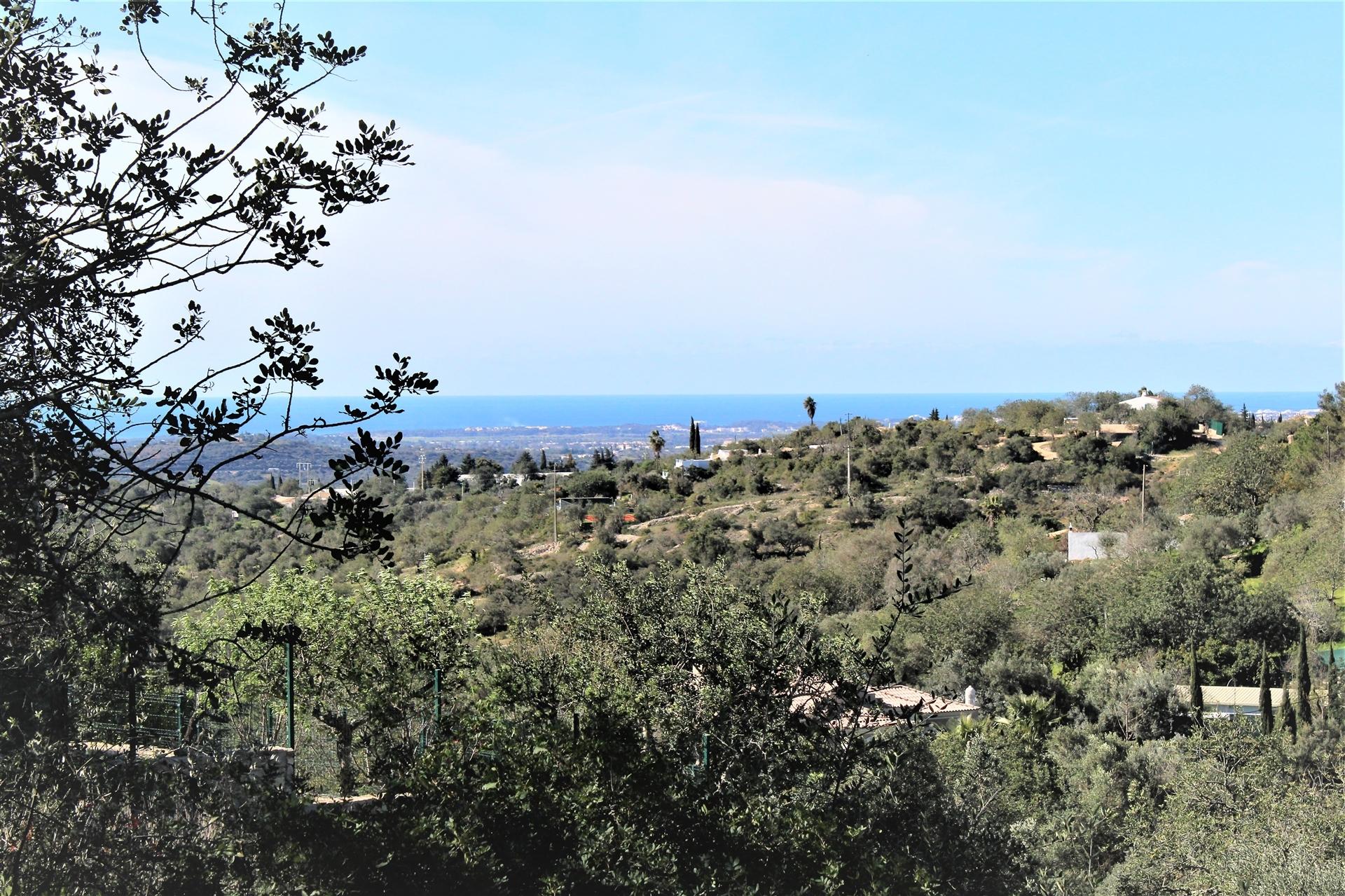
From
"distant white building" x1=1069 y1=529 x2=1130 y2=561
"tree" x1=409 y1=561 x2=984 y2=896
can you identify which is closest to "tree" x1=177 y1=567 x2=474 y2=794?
"tree" x1=409 y1=561 x2=984 y2=896

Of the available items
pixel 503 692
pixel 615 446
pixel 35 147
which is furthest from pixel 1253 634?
pixel 615 446

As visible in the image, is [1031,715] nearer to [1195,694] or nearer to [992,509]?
[1195,694]

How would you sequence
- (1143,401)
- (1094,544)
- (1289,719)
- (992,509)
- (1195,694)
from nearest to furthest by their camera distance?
(1289,719) → (1195,694) → (1094,544) → (992,509) → (1143,401)

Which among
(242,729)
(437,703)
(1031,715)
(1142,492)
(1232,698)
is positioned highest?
(242,729)

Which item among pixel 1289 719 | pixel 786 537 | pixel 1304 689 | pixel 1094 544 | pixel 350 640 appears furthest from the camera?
pixel 786 537

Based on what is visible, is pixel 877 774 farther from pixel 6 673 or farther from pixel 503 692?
pixel 6 673

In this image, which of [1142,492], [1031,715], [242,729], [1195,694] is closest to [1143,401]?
[1142,492]

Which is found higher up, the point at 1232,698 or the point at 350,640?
the point at 350,640

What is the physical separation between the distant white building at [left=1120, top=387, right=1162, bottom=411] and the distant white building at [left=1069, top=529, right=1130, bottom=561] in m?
22.0

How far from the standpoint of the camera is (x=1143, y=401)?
5397 cm

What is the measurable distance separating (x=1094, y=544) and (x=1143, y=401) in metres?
28.7

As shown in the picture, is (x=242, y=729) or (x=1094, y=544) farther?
(x=1094, y=544)

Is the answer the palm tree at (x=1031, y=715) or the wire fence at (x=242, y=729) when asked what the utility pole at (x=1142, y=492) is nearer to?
the palm tree at (x=1031, y=715)

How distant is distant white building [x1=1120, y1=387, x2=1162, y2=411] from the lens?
5053 centimetres
